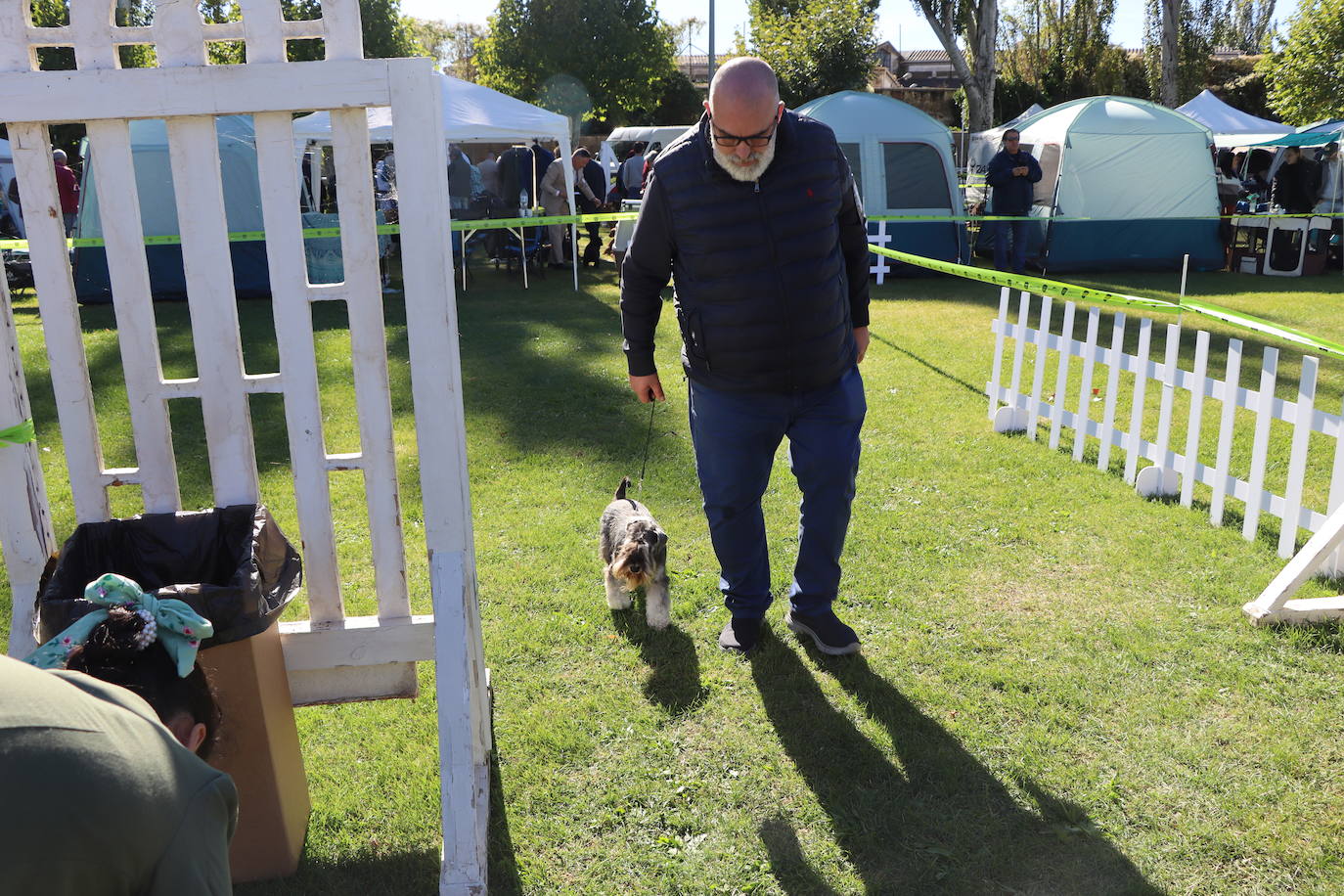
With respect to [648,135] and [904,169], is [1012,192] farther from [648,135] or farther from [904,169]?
[648,135]

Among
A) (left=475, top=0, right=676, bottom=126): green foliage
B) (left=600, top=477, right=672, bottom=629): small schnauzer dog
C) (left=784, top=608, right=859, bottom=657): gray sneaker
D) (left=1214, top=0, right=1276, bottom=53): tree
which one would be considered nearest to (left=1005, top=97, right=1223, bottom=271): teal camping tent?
(left=600, top=477, right=672, bottom=629): small schnauzer dog

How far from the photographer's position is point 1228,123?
19812mm

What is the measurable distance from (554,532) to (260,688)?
8.23ft

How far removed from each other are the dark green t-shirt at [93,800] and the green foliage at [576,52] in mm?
36134

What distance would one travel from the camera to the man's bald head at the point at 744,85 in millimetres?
2967

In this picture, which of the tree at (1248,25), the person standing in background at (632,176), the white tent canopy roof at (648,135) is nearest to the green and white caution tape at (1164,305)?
the person standing in background at (632,176)

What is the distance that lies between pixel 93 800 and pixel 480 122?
→ 12103mm

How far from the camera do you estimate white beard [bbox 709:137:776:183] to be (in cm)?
309

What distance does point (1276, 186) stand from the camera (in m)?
14.4

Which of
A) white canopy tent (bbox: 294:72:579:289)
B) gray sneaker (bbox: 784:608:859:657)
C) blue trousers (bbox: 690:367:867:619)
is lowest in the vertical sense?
gray sneaker (bbox: 784:608:859:657)

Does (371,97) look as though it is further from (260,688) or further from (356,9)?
(260,688)

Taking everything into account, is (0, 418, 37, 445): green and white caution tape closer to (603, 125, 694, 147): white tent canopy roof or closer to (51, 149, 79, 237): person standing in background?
(51, 149, 79, 237): person standing in background

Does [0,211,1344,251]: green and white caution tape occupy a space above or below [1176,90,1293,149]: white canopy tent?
below

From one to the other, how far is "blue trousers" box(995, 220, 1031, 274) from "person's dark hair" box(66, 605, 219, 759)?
1286cm
